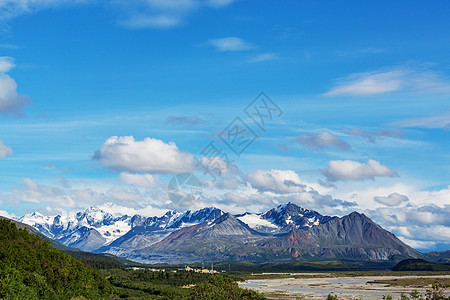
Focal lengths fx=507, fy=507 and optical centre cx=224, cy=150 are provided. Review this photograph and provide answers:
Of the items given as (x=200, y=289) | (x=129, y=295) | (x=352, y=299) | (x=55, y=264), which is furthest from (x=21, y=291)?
(x=352, y=299)

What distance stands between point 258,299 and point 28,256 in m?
65.4

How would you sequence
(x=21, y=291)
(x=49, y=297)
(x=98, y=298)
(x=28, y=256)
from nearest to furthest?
(x=21, y=291) → (x=49, y=297) → (x=28, y=256) → (x=98, y=298)

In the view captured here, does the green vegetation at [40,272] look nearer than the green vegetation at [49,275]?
Yes

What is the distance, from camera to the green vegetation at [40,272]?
117 m

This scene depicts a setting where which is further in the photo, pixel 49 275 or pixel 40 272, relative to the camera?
pixel 49 275

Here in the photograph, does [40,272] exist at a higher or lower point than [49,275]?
higher

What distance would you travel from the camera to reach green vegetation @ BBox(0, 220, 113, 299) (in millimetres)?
117000

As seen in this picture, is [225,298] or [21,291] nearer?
[21,291]

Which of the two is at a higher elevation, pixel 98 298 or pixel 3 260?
pixel 3 260

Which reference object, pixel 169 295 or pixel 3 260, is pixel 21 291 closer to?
pixel 3 260

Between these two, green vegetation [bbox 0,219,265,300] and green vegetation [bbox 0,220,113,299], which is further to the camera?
green vegetation [bbox 0,219,265,300]

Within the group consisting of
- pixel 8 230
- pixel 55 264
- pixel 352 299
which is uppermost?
pixel 8 230

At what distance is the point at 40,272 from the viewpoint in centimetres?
13762

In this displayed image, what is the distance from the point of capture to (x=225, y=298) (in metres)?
132
